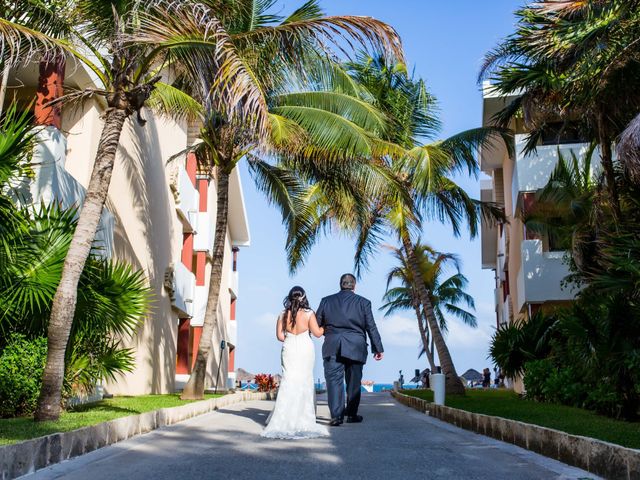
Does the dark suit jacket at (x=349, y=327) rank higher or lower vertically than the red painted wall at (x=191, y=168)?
lower

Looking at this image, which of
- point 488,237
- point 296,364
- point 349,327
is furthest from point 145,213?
point 488,237

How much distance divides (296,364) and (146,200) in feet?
40.4

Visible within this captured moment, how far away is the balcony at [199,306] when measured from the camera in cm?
2956

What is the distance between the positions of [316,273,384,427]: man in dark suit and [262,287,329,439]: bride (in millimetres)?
288

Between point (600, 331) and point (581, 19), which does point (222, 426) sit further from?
point (581, 19)

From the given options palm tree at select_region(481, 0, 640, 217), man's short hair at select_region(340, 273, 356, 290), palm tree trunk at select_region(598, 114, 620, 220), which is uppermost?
palm tree at select_region(481, 0, 640, 217)

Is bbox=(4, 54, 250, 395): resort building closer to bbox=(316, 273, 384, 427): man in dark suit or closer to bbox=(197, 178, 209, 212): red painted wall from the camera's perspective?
bbox=(197, 178, 209, 212): red painted wall

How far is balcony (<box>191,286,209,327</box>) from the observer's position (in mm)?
29562

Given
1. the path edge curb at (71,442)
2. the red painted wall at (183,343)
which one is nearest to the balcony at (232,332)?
the red painted wall at (183,343)

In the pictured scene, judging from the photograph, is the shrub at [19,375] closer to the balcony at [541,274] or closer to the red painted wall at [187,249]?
the balcony at [541,274]

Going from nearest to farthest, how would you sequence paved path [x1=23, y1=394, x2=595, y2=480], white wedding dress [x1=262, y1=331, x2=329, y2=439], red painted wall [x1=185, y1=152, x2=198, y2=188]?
paved path [x1=23, y1=394, x2=595, y2=480]
white wedding dress [x1=262, y1=331, x2=329, y2=439]
red painted wall [x1=185, y1=152, x2=198, y2=188]

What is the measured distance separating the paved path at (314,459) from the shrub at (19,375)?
1.88m

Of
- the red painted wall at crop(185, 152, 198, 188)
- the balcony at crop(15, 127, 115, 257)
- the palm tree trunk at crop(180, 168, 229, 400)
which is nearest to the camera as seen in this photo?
the balcony at crop(15, 127, 115, 257)

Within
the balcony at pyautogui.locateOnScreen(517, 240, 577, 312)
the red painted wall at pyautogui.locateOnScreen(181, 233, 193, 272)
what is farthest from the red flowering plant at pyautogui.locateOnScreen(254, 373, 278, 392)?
the balcony at pyautogui.locateOnScreen(517, 240, 577, 312)
